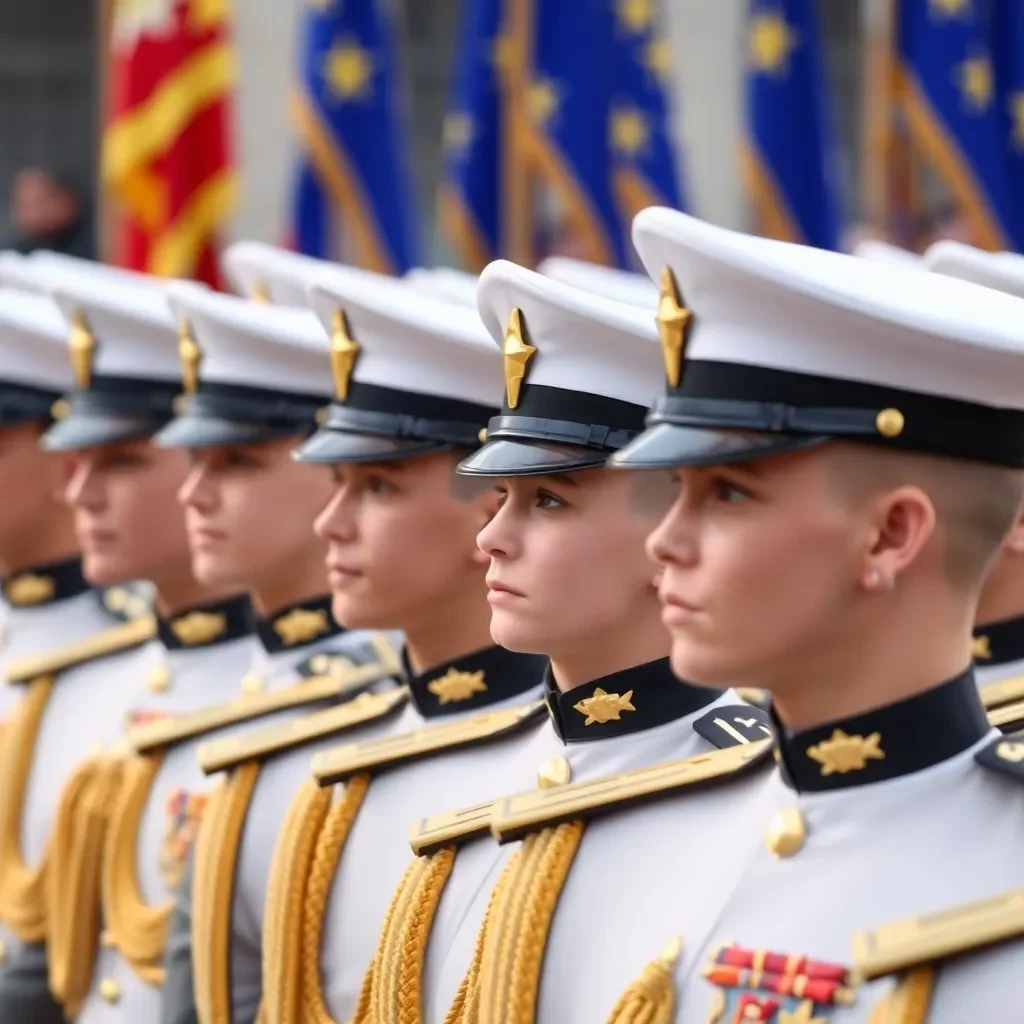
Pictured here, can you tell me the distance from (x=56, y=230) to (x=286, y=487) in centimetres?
560

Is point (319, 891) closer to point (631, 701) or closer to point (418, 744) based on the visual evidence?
point (418, 744)

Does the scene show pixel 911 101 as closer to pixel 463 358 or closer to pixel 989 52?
pixel 989 52

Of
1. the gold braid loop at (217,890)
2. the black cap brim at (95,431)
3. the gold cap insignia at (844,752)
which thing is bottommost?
the gold braid loop at (217,890)

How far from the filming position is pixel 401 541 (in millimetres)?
3420

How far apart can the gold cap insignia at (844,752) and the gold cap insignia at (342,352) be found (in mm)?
1534

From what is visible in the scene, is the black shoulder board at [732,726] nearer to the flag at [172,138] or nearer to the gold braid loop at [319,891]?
the gold braid loop at [319,891]

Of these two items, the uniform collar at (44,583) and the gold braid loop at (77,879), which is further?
the uniform collar at (44,583)

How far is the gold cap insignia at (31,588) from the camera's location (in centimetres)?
536

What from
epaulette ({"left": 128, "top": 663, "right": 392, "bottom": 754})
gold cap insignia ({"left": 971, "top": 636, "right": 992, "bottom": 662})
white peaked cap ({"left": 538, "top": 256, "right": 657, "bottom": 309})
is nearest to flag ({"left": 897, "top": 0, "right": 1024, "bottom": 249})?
white peaked cap ({"left": 538, "top": 256, "right": 657, "bottom": 309})

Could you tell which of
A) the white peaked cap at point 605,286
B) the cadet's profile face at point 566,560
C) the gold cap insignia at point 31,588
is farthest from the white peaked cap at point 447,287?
the gold cap insignia at point 31,588

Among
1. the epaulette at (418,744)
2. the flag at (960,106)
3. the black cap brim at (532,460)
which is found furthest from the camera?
the flag at (960,106)

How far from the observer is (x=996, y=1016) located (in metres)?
2.05

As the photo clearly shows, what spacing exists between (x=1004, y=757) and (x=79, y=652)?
126 inches

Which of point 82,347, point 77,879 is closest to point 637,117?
point 82,347
